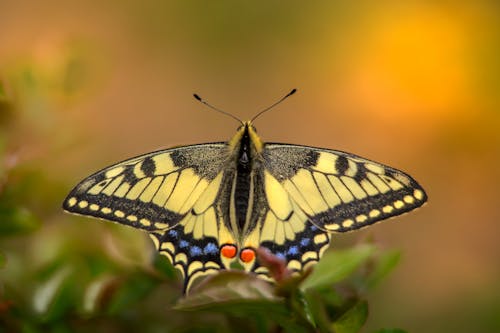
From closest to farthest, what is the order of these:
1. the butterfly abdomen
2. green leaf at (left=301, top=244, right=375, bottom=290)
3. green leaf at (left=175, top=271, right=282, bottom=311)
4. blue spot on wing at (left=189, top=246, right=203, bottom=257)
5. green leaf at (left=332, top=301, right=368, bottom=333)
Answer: green leaf at (left=175, top=271, right=282, bottom=311)
green leaf at (left=332, top=301, right=368, bottom=333)
green leaf at (left=301, top=244, right=375, bottom=290)
blue spot on wing at (left=189, top=246, right=203, bottom=257)
the butterfly abdomen

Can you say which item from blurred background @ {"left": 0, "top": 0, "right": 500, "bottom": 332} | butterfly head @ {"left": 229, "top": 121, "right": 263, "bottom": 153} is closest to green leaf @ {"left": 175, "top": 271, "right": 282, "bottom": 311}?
butterfly head @ {"left": 229, "top": 121, "right": 263, "bottom": 153}

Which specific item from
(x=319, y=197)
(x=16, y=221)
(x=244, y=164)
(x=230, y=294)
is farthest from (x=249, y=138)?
(x=230, y=294)

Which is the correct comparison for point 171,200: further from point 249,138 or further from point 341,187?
point 341,187

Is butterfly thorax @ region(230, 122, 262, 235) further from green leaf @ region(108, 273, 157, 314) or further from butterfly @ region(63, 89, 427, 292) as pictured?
green leaf @ region(108, 273, 157, 314)

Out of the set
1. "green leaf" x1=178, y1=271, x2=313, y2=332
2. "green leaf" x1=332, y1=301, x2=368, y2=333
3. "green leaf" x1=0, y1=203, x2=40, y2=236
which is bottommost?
"green leaf" x1=332, y1=301, x2=368, y2=333

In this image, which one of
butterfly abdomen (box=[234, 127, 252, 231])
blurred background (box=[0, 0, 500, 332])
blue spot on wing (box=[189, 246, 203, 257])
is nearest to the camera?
blue spot on wing (box=[189, 246, 203, 257])

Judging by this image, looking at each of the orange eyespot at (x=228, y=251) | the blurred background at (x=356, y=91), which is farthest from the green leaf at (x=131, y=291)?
the blurred background at (x=356, y=91)
